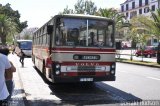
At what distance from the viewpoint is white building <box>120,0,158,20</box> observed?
10114cm

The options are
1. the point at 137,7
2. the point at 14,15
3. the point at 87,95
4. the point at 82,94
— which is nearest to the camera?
the point at 87,95

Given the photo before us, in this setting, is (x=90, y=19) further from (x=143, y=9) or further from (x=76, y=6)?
(x=143, y=9)

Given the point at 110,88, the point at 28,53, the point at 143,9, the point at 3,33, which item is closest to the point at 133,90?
the point at 110,88

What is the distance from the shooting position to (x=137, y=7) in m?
113

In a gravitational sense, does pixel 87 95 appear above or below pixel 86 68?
below

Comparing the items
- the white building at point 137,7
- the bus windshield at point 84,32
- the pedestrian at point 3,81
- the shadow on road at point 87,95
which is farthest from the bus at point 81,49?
the white building at point 137,7

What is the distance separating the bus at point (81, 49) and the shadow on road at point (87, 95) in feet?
1.78

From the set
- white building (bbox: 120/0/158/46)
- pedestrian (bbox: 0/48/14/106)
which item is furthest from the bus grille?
white building (bbox: 120/0/158/46)

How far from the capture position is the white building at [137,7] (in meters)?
101

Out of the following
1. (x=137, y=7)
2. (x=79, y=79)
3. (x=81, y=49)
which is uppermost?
(x=137, y=7)

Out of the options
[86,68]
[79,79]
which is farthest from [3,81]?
[86,68]

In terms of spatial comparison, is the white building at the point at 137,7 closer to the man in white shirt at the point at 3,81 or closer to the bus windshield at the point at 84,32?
the bus windshield at the point at 84,32

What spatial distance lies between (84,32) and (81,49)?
2.12 ft

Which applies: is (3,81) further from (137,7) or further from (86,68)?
(137,7)
